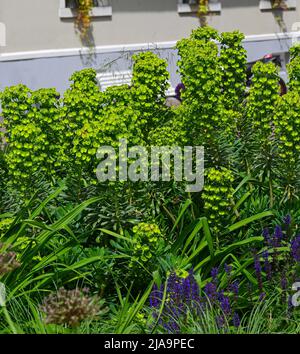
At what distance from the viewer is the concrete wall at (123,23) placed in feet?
44.7

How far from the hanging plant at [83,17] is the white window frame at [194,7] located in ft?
6.02

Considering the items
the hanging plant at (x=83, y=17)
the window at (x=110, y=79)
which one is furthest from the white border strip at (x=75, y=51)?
the window at (x=110, y=79)

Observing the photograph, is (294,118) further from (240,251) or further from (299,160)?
(240,251)

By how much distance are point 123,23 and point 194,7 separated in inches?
63.1

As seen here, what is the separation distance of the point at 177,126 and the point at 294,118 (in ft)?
2.46

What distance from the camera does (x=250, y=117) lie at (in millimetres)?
5441

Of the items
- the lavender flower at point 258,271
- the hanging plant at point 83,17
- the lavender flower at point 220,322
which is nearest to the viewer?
the lavender flower at point 220,322

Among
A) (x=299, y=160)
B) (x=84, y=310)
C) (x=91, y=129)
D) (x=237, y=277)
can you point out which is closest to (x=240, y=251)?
(x=237, y=277)

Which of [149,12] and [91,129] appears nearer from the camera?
[91,129]

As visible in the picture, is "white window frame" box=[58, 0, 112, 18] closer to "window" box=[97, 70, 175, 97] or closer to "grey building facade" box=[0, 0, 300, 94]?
"grey building facade" box=[0, 0, 300, 94]

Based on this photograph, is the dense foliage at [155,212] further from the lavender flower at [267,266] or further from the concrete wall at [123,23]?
the concrete wall at [123,23]

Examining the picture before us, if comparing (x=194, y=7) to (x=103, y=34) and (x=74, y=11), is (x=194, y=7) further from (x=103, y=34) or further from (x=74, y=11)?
(x=74, y=11)

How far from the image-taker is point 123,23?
14586 millimetres

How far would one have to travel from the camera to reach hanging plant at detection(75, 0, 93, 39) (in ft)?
46.5
